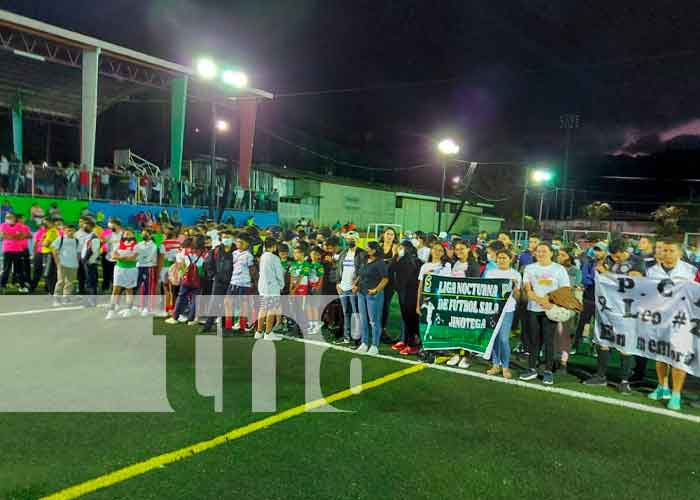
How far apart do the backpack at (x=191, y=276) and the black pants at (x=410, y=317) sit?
3.93 m

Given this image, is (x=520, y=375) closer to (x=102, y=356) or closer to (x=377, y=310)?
(x=377, y=310)

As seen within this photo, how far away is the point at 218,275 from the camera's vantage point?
9648mm

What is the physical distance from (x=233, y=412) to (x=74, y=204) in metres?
16.5

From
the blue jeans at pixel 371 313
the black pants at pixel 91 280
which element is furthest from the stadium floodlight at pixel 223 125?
the blue jeans at pixel 371 313

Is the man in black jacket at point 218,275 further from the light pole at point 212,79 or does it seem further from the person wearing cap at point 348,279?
the light pole at point 212,79

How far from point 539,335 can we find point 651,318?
1.38 meters

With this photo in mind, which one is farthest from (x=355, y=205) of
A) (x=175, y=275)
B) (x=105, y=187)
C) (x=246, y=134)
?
(x=175, y=275)

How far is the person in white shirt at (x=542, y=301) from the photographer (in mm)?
7023

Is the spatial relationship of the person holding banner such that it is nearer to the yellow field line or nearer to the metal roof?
the yellow field line

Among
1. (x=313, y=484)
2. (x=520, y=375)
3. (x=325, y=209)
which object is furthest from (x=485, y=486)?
(x=325, y=209)

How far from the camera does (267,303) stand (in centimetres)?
912

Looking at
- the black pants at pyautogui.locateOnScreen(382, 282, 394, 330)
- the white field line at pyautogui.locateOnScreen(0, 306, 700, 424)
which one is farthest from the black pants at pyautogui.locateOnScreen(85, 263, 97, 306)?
the black pants at pyautogui.locateOnScreen(382, 282, 394, 330)

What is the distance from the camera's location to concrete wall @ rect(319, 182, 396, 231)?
38.5 meters

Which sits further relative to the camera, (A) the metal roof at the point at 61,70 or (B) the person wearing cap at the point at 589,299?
(A) the metal roof at the point at 61,70
